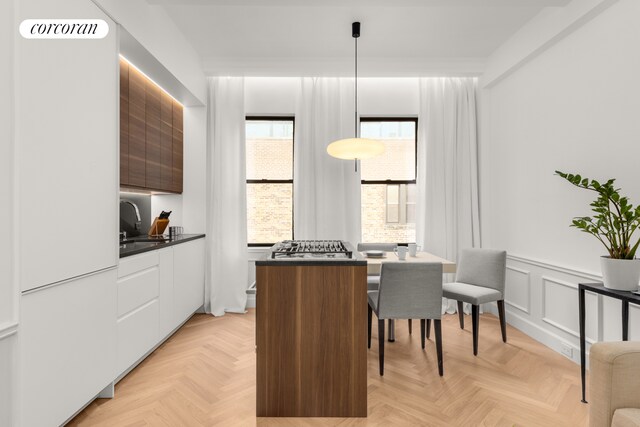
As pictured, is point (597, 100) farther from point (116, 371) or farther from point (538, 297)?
point (116, 371)

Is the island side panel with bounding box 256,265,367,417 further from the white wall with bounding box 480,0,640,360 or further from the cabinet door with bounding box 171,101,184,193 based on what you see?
the cabinet door with bounding box 171,101,184,193

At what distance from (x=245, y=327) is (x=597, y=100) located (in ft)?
12.2

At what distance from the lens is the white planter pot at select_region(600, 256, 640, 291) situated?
1985mm

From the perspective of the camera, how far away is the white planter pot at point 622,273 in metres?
1.99

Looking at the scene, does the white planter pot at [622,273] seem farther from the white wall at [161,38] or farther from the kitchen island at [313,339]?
the white wall at [161,38]

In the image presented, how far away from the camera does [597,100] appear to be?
2594 mm

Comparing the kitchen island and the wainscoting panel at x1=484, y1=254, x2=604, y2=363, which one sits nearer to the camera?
the kitchen island

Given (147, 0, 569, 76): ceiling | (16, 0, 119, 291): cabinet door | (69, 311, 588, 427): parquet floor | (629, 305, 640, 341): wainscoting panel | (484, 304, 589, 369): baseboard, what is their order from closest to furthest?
(16, 0, 119, 291): cabinet door → (69, 311, 588, 427): parquet floor → (629, 305, 640, 341): wainscoting panel → (484, 304, 589, 369): baseboard → (147, 0, 569, 76): ceiling

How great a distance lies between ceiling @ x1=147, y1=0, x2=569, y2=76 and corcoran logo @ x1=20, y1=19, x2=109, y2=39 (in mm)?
740

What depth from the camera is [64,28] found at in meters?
1.86

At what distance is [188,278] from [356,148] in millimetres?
2211

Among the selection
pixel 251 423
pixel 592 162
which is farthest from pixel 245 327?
pixel 592 162

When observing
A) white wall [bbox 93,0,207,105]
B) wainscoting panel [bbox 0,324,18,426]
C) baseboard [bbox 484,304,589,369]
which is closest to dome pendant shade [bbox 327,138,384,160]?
white wall [bbox 93,0,207,105]

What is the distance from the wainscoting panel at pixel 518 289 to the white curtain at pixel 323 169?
1731 mm
